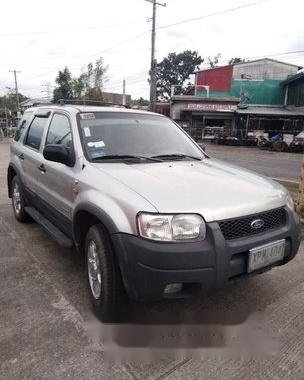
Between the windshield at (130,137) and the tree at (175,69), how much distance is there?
220ft

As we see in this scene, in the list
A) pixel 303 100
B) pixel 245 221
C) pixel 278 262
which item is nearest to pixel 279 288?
pixel 278 262

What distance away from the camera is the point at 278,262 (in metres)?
3.15

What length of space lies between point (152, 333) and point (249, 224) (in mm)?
1110

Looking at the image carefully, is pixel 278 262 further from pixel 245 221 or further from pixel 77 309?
pixel 77 309

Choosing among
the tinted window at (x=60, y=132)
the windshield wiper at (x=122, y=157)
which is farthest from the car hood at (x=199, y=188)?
the tinted window at (x=60, y=132)

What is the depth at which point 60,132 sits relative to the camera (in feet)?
13.9

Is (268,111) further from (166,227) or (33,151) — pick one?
(166,227)

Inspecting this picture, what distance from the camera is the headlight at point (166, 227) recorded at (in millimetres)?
2633

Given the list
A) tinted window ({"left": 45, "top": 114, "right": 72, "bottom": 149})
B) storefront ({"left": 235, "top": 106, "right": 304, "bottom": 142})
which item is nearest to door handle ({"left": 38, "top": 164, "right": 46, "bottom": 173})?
tinted window ({"left": 45, "top": 114, "right": 72, "bottom": 149})

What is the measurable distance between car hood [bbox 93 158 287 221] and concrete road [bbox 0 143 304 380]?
0.94 meters

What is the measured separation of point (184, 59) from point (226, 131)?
1635 inches

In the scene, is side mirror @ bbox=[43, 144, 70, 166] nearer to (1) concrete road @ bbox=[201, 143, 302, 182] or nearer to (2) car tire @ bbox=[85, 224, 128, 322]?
(2) car tire @ bbox=[85, 224, 128, 322]

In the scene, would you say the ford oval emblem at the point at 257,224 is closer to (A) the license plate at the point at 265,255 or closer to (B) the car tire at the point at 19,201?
(A) the license plate at the point at 265,255

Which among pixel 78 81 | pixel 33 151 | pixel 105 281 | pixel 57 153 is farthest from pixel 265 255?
pixel 78 81
